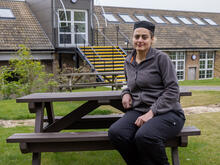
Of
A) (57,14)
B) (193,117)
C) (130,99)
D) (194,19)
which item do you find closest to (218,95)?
(193,117)

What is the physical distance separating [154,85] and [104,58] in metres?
12.1

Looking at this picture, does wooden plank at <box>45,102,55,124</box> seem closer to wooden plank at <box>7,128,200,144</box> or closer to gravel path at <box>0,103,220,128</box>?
wooden plank at <box>7,128,200,144</box>

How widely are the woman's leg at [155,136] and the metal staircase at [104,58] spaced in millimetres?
9812

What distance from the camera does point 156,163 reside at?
298cm

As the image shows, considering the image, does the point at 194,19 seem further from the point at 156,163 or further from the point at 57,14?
the point at 156,163

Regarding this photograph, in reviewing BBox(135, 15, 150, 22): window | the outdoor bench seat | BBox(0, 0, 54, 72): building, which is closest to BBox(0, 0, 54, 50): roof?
BBox(0, 0, 54, 72): building

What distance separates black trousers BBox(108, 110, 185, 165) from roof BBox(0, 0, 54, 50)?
1286cm

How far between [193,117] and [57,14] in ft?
37.1

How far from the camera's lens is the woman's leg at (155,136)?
2.91 metres

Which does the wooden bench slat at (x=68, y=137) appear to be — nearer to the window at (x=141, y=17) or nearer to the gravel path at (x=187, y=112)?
the gravel path at (x=187, y=112)

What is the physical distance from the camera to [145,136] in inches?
114

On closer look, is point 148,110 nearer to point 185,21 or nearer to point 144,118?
point 144,118

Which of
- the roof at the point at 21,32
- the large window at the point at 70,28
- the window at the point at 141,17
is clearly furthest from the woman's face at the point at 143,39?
the window at the point at 141,17

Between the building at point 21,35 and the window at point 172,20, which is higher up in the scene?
the window at point 172,20
